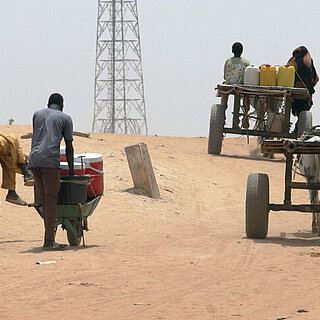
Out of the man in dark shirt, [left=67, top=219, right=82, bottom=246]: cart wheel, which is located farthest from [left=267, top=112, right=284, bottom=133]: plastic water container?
the man in dark shirt

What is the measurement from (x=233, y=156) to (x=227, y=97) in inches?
72.5

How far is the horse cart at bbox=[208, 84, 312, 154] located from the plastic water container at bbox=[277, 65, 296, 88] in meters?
0.22

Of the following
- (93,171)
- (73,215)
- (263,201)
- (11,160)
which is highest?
(11,160)

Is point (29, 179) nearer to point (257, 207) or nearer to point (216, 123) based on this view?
point (257, 207)

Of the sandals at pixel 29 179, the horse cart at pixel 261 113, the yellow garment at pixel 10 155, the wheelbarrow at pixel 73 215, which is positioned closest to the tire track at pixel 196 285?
the wheelbarrow at pixel 73 215

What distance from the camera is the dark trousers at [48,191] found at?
9211mm

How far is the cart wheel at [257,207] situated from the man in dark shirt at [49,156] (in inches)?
93.3

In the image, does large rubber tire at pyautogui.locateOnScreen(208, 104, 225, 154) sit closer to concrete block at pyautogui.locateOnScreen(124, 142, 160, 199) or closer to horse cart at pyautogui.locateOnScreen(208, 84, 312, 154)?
horse cart at pyautogui.locateOnScreen(208, 84, 312, 154)

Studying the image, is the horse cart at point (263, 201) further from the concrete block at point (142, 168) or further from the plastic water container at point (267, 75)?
the plastic water container at point (267, 75)

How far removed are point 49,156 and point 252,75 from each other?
10.8 m

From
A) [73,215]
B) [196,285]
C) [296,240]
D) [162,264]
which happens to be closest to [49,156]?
[73,215]

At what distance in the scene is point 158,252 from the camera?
9031 millimetres

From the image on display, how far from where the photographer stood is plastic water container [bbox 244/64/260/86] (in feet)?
62.7

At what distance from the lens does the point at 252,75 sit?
19125 mm
